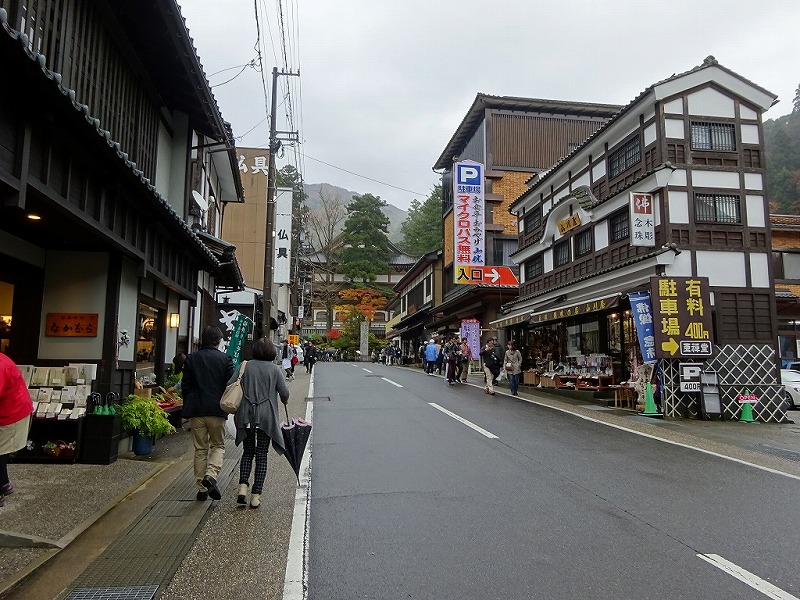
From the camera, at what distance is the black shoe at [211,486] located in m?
6.20

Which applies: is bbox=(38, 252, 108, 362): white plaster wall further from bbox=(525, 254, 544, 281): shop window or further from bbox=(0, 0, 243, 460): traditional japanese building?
bbox=(525, 254, 544, 281): shop window

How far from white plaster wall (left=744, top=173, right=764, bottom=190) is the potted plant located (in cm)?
1725

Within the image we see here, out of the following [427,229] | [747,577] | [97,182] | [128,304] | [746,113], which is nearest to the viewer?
[747,577]

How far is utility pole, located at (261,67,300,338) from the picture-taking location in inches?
685

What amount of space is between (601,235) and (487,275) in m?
12.5

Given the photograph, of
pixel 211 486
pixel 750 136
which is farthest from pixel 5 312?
pixel 750 136

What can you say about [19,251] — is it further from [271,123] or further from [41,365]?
[271,123]

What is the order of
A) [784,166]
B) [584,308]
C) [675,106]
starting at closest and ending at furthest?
[675,106] → [584,308] → [784,166]

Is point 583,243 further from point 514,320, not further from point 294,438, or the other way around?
point 294,438

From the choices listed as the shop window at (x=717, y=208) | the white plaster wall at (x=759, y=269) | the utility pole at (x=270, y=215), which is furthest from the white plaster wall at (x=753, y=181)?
the utility pole at (x=270, y=215)

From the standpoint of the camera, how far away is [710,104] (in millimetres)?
17547

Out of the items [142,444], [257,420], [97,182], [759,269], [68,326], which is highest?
[759,269]

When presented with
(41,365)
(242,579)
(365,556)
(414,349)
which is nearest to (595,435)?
(365,556)

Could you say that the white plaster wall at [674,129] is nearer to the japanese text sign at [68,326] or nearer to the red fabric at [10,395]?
the japanese text sign at [68,326]
